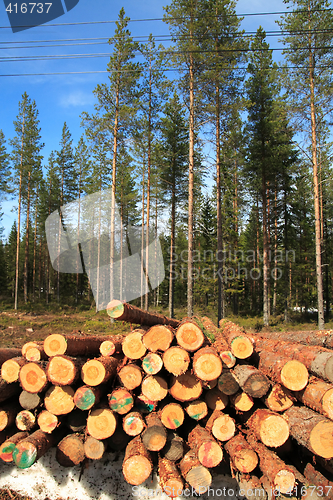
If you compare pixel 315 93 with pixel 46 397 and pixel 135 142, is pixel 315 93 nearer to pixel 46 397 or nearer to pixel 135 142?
pixel 135 142

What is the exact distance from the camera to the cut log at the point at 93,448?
11.6 ft

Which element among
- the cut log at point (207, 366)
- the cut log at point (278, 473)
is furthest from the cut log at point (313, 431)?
the cut log at point (207, 366)

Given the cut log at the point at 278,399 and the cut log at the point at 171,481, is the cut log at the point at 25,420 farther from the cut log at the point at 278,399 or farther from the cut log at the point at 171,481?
the cut log at the point at 278,399

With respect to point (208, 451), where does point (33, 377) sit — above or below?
above

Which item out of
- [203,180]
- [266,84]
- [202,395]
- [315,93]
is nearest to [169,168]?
[203,180]

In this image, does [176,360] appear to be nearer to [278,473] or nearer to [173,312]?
[278,473]

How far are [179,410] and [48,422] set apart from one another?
1.89 m

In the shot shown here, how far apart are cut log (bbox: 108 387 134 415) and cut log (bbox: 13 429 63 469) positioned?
1052 mm

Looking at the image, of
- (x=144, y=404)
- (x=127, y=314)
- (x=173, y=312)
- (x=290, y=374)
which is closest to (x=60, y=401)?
(x=144, y=404)

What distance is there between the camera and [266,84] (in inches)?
708

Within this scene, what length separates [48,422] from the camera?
3.79 meters

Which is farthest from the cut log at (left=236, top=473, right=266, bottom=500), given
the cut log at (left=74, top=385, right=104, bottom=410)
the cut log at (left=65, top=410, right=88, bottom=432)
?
the cut log at (left=65, top=410, right=88, bottom=432)

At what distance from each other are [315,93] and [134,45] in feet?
34.8

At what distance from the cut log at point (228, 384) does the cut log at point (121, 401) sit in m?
1.28
